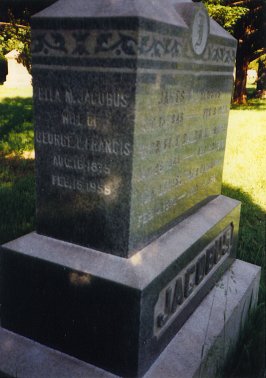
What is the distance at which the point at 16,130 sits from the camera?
29.6 ft

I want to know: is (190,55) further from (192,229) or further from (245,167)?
(245,167)

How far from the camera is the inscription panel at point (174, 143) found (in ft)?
6.97

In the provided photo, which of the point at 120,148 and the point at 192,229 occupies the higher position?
the point at 120,148

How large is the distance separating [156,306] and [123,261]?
1.00ft

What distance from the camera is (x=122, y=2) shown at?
6.57 ft

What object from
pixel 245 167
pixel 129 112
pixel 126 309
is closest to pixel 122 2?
pixel 129 112

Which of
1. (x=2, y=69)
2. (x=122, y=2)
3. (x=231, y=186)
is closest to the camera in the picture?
(x=122, y=2)

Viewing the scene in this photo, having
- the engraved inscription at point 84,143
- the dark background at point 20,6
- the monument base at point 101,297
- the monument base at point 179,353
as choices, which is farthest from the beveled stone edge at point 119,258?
the dark background at point 20,6

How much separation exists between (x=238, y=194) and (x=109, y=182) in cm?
374

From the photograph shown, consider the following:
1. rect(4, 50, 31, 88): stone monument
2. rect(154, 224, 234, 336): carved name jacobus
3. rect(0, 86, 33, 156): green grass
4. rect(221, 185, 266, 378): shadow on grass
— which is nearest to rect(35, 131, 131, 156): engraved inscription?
rect(154, 224, 234, 336): carved name jacobus

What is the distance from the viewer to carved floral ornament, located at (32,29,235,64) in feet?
6.32

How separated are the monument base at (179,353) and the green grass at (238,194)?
0.11 metres

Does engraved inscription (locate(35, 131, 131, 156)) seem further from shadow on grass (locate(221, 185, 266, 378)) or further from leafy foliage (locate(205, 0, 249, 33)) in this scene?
leafy foliage (locate(205, 0, 249, 33))

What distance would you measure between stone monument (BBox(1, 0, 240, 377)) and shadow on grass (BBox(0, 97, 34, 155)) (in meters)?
5.32
